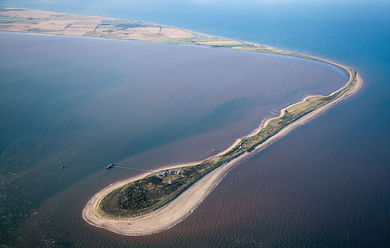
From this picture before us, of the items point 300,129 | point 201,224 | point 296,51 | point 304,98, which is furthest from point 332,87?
point 201,224

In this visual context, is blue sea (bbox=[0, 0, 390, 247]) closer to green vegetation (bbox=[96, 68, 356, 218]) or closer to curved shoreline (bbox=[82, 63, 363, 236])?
curved shoreline (bbox=[82, 63, 363, 236])

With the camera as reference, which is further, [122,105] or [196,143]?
[122,105]

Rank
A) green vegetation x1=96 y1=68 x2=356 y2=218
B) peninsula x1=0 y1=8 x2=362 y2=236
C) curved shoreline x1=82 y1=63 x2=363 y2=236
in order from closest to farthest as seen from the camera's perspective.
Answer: curved shoreline x1=82 y1=63 x2=363 y2=236, peninsula x1=0 y1=8 x2=362 y2=236, green vegetation x1=96 y1=68 x2=356 y2=218

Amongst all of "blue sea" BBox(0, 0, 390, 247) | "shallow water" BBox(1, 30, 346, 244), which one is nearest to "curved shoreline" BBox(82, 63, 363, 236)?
"blue sea" BBox(0, 0, 390, 247)

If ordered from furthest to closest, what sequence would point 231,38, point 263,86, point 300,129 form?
1. point 231,38
2. point 263,86
3. point 300,129

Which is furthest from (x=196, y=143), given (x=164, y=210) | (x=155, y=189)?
(x=164, y=210)

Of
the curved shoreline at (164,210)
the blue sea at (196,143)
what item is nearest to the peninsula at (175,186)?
the curved shoreline at (164,210)

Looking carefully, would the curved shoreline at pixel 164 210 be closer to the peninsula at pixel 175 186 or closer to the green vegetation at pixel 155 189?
the peninsula at pixel 175 186

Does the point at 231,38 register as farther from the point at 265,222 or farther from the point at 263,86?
the point at 265,222

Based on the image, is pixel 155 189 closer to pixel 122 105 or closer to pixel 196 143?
pixel 196 143
